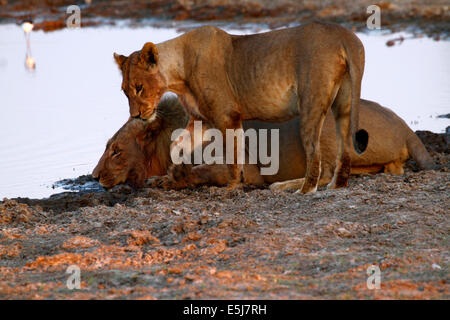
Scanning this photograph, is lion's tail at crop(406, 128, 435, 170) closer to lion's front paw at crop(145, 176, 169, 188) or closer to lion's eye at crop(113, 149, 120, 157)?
lion's front paw at crop(145, 176, 169, 188)

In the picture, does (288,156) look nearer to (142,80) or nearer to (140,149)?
(140,149)

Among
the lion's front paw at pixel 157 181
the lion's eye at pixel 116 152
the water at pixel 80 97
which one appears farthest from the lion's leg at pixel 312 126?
the water at pixel 80 97

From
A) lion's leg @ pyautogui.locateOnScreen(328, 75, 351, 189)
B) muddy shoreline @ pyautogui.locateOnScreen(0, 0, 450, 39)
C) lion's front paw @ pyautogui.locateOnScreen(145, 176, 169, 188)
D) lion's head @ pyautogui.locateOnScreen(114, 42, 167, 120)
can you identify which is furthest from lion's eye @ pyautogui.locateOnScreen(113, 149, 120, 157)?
muddy shoreline @ pyautogui.locateOnScreen(0, 0, 450, 39)

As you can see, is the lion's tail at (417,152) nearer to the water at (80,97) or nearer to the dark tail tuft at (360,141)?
the dark tail tuft at (360,141)

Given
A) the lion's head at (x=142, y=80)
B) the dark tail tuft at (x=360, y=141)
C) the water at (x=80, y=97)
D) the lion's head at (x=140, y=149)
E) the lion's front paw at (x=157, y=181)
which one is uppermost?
the lion's head at (x=142, y=80)

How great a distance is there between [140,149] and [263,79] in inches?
66.3

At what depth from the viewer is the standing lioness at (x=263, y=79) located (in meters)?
6.39

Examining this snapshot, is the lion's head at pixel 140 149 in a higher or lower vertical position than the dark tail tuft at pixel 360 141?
lower

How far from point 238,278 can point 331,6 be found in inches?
660

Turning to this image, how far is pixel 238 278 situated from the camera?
14.1 feet

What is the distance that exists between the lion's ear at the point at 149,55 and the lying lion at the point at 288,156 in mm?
1133

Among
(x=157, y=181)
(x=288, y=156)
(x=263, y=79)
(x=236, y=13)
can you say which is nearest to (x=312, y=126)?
(x=263, y=79)

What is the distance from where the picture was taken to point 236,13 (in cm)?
2216
